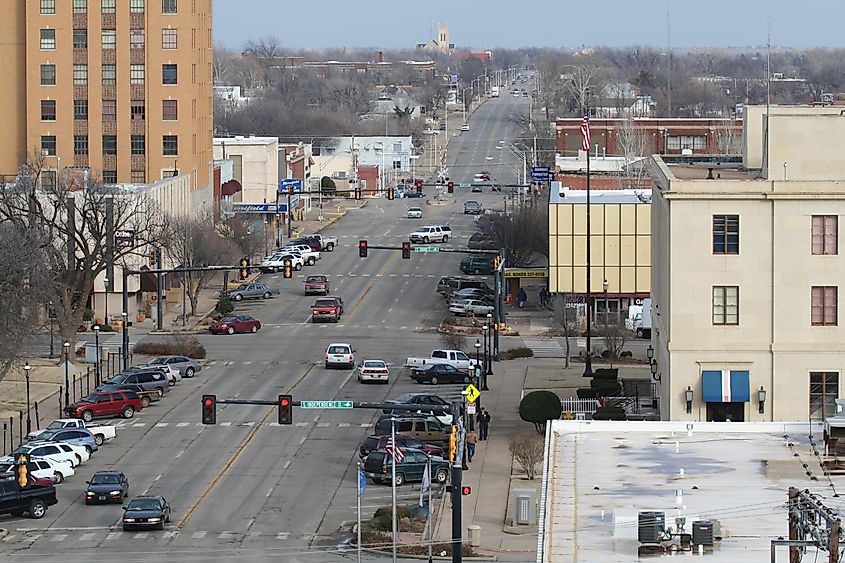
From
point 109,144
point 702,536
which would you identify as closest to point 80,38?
point 109,144

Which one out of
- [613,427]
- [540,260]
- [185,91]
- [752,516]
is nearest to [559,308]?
[540,260]

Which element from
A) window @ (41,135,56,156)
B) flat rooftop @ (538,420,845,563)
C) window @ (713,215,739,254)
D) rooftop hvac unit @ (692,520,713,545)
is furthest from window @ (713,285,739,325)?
window @ (41,135,56,156)

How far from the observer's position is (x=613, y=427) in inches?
1740

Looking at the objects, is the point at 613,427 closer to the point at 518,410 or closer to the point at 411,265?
the point at 518,410

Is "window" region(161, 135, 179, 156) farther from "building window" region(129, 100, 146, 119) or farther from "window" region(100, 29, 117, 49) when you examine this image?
"window" region(100, 29, 117, 49)

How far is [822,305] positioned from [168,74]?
63127mm

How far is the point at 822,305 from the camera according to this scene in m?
55.3

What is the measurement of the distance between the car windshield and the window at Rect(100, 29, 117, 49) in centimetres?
5986

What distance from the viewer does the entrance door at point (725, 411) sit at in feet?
181

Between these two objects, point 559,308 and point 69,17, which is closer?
point 559,308

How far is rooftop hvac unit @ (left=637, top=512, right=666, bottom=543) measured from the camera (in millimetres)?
31969

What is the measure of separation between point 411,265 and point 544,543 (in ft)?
281

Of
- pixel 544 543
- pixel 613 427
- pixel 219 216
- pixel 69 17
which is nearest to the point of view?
pixel 544 543

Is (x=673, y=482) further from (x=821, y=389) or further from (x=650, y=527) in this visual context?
(x=821, y=389)
